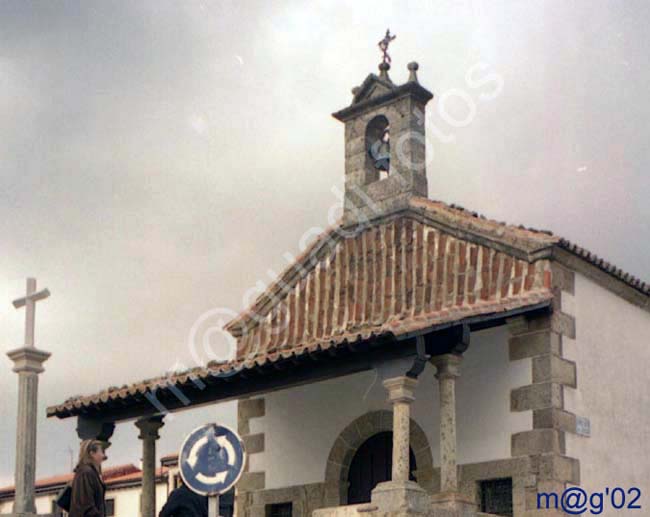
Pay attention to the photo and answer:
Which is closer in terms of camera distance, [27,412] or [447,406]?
[447,406]

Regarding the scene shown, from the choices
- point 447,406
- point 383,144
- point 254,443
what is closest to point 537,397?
point 447,406

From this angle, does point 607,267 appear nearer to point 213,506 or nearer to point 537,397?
point 537,397

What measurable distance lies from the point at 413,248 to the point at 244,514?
12.6 ft

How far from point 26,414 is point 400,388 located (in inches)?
150

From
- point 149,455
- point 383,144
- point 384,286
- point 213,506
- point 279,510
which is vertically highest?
point 383,144

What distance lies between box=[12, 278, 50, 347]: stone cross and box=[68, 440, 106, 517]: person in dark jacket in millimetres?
3161

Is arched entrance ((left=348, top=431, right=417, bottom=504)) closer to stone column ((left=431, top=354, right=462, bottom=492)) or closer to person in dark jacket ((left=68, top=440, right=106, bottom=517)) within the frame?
stone column ((left=431, top=354, right=462, bottom=492))

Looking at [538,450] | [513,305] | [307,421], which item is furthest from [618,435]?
[307,421]

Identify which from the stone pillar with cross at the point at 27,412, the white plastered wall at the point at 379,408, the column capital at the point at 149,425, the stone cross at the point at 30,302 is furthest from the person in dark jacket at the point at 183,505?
the column capital at the point at 149,425

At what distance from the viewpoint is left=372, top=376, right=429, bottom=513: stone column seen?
10086 mm

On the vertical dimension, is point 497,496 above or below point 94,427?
below

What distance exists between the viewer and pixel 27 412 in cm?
1152

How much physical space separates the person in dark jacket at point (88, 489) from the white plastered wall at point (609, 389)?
5067mm

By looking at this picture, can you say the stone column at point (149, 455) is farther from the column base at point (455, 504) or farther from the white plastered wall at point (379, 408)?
the column base at point (455, 504)
